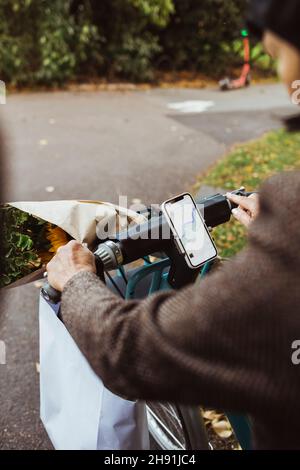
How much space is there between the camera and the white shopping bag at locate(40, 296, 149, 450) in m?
1.36

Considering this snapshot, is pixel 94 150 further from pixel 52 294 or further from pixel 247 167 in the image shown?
pixel 52 294

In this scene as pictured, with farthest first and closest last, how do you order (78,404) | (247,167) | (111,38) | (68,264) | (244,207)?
Result: (111,38), (247,167), (244,207), (78,404), (68,264)

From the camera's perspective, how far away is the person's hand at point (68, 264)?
1.21 m

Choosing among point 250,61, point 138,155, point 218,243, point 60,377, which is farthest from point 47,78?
point 60,377

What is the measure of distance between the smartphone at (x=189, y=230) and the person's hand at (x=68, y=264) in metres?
0.28

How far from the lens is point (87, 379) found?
4.45 feet

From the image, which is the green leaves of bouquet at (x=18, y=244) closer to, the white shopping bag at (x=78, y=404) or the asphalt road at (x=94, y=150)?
the white shopping bag at (x=78, y=404)

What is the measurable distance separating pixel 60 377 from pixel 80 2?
8.53 metres

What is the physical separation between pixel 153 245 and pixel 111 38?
844 centimetres

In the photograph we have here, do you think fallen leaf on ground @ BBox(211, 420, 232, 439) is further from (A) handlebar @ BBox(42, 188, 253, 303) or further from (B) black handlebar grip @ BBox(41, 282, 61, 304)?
(B) black handlebar grip @ BBox(41, 282, 61, 304)

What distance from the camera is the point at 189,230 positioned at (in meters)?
1.45

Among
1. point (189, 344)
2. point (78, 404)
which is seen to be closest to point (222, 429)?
point (78, 404)

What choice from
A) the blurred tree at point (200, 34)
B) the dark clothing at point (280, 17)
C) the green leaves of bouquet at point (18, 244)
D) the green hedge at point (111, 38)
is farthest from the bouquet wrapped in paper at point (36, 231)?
the blurred tree at point (200, 34)
